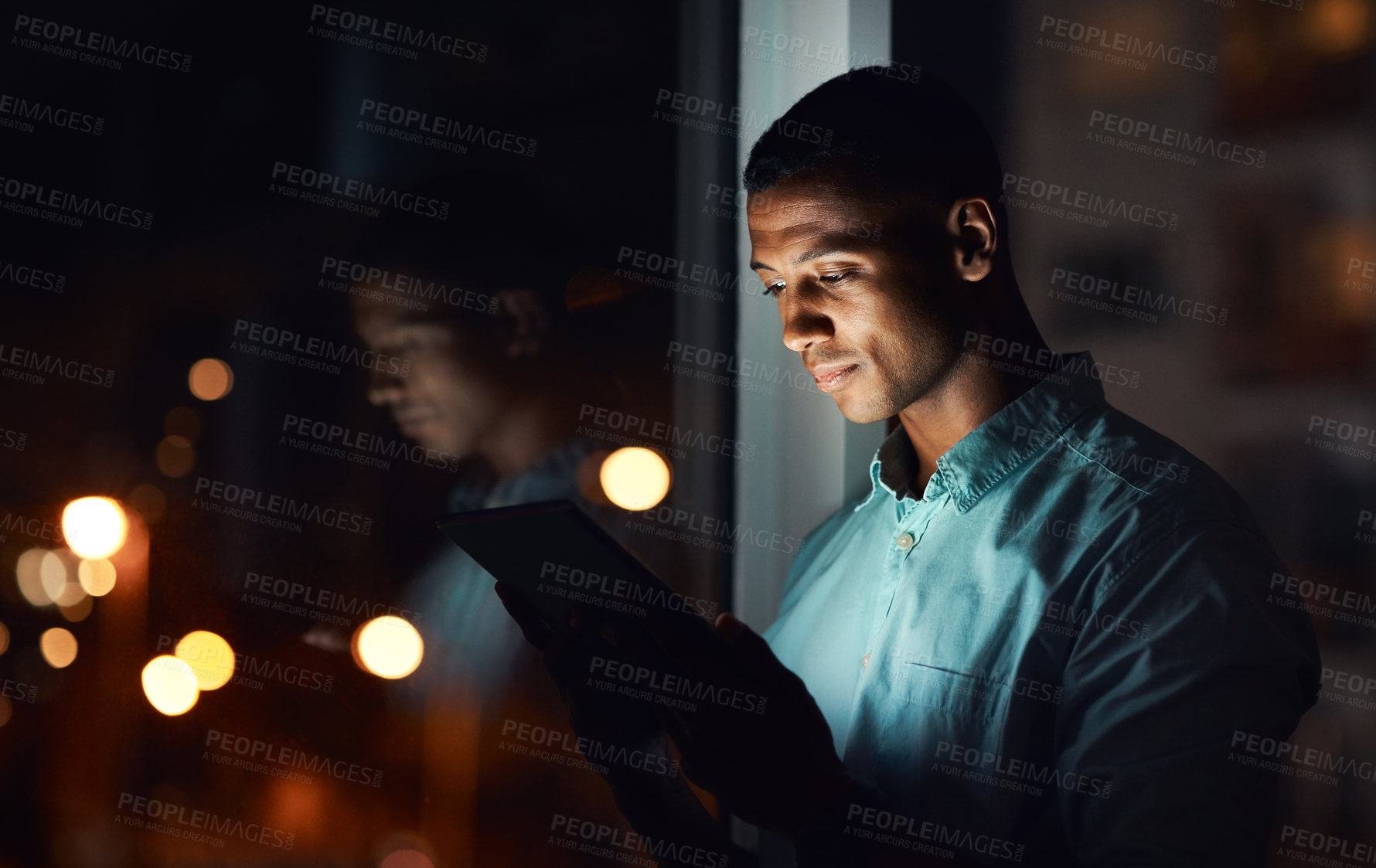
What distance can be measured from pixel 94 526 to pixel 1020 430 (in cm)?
118

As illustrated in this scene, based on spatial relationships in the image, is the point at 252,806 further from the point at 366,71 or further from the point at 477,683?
the point at 366,71

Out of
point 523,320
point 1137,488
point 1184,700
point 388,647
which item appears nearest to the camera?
point 1184,700

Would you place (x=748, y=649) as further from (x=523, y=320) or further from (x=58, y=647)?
(x=58, y=647)

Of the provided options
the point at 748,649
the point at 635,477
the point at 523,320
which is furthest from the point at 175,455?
the point at 748,649

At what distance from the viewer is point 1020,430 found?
1008mm

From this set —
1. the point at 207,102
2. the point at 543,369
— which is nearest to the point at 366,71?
the point at 207,102

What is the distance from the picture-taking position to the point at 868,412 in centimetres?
104

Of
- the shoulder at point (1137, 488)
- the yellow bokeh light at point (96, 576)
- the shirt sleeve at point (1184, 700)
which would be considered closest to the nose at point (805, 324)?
the shoulder at point (1137, 488)

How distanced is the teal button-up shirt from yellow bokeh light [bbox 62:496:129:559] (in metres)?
0.97

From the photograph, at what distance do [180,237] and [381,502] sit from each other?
46 cm

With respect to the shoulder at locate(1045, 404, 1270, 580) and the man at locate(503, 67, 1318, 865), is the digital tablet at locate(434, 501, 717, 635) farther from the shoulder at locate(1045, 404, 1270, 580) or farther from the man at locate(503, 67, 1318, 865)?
the shoulder at locate(1045, 404, 1270, 580)

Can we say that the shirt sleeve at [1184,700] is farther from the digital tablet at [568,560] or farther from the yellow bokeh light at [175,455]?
the yellow bokeh light at [175,455]

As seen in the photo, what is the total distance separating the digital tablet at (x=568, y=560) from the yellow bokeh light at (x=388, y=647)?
18.7 inches

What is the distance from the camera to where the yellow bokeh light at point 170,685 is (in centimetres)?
121
